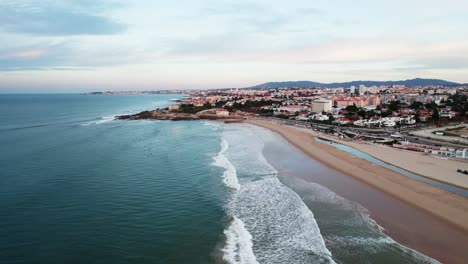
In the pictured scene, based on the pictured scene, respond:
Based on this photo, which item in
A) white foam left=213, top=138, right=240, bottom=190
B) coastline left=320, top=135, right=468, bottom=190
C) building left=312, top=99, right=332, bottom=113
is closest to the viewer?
white foam left=213, top=138, right=240, bottom=190

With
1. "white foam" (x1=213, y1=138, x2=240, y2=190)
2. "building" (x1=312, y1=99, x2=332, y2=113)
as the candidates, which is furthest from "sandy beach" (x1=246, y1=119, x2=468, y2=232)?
"building" (x1=312, y1=99, x2=332, y2=113)

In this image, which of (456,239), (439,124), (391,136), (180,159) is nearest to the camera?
(456,239)

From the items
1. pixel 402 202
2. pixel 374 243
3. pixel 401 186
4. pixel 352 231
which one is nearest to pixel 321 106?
pixel 401 186

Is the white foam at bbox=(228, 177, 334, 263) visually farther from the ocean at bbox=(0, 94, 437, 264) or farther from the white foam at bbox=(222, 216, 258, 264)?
the white foam at bbox=(222, 216, 258, 264)

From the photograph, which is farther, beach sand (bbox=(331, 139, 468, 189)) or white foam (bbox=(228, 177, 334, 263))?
beach sand (bbox=(331, 139, 468, 189))

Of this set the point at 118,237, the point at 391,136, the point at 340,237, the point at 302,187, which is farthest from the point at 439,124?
the point at 118,237

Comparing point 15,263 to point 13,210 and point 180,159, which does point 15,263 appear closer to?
point 13,210

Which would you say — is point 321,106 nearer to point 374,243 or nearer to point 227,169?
point 227,169
